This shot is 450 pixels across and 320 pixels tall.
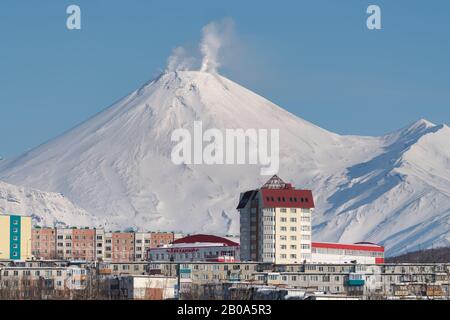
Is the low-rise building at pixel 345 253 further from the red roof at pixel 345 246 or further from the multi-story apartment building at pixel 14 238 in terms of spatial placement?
the multi-story apartment building at pixel 14 238

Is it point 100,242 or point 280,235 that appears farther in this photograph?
point 100,242

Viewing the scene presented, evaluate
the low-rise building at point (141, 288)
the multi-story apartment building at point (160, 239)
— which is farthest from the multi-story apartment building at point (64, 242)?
the low-rise building at point (141, 288)

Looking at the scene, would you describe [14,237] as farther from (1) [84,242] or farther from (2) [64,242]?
(1) [84,242]

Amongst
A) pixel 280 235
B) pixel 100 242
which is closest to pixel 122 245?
pixel 100 242

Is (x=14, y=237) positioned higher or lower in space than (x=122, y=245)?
lower

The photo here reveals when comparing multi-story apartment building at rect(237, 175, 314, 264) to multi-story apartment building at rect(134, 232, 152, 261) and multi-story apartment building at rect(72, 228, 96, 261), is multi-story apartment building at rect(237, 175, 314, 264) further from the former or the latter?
multi-story apartment building at rect(134, 232, 152, 261)
